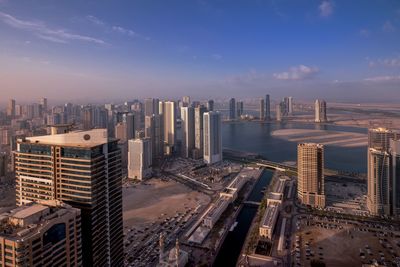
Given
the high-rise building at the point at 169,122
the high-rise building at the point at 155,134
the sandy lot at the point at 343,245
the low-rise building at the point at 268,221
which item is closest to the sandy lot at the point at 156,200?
the low-rise building at the point at 268,221

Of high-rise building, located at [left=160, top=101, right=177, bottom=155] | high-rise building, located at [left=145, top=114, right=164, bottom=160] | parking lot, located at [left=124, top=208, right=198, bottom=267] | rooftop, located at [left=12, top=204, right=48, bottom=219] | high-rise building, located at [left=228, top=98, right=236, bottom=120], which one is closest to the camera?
rooftop, located at [left=12, top=204, right=48, bottom=219]

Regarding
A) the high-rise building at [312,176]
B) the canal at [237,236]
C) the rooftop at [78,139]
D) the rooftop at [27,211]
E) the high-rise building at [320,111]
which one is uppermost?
the high-rise building at [320,111]

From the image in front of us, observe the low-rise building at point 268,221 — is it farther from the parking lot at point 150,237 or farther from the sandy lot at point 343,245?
the parking lot at point 150,237

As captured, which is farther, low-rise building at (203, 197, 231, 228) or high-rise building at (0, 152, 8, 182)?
high-rise building at (0, 152, 8, 182)

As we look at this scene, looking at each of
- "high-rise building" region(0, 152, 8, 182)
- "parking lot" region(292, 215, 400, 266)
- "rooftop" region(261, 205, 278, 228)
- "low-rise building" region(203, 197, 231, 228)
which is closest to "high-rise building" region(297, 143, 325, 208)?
"parking lot" region(292, 215, 400, 266)

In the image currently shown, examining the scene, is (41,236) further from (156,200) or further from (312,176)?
(312,176)

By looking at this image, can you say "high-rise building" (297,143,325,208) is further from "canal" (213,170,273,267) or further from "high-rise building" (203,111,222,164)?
"high-rise building" (203,111,222,164)

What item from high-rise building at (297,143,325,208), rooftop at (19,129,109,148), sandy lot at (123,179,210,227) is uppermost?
rooftop at (19,129,109,148)
